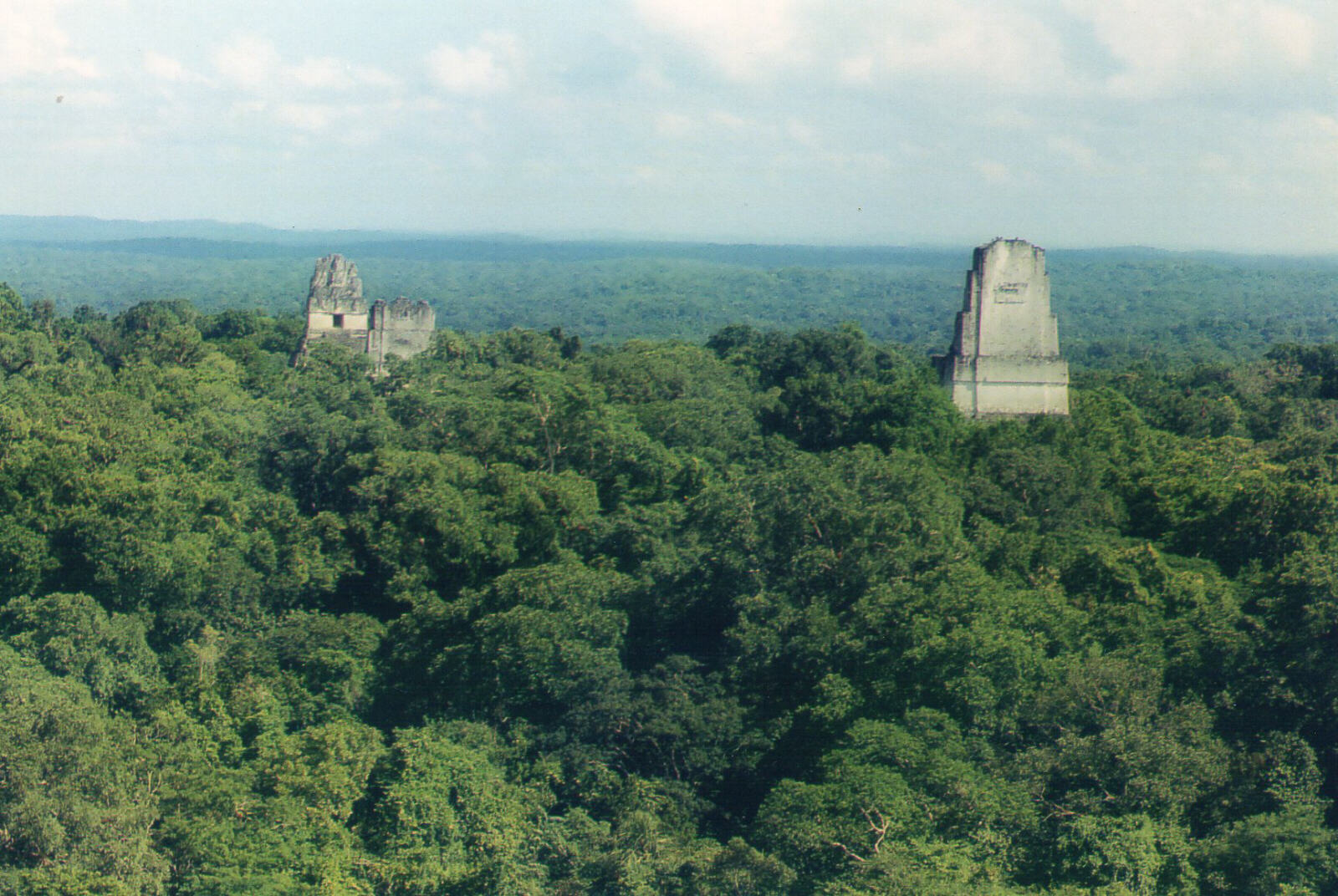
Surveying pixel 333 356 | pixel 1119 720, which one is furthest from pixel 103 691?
pixel 333 356

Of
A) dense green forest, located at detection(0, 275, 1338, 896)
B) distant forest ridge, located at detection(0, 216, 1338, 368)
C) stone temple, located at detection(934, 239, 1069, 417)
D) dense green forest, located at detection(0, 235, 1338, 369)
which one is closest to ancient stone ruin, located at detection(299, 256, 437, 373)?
dense green forest, located at detection(0, 275, 1338, 896)

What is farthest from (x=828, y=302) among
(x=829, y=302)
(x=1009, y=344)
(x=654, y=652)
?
(x=654, y=652)

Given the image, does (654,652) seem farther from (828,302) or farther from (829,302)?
(828,302)

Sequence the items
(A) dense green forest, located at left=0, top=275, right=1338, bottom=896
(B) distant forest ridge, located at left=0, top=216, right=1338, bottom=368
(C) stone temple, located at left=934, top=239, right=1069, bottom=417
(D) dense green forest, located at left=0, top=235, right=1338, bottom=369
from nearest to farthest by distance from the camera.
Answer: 1. (A) dense green forest, located at left=0, top=275, right=1338, bottom=896
2. (C) stone temple, located at left=934, top=239, right=1069, bottom=417
3. (D) dense green forest, located at left=0, top=235, right=1338, bottom=369
4. (B) distant forest ridge, located at left=0, top=216, right=1338, bottom=368

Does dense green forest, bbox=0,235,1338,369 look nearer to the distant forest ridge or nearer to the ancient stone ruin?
the distant forest ridge

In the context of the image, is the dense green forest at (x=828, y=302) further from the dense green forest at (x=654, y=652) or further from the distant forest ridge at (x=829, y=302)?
the dense green forest at (x=654, y=652)

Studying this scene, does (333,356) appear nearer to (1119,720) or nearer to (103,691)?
(103,691)
